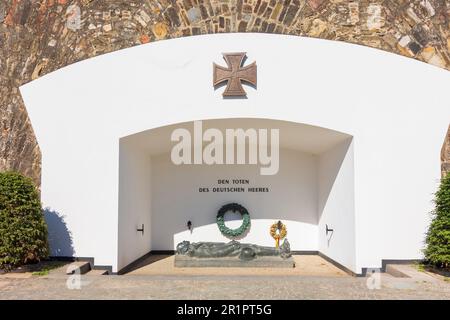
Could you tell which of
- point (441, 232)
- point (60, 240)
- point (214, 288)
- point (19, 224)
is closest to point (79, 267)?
point (60, 240)

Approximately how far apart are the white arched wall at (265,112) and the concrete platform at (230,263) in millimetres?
1471

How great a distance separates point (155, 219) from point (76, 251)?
2.92 meters

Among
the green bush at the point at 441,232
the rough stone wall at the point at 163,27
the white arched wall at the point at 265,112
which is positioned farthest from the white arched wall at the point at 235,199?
the green bush at the point at 441,232

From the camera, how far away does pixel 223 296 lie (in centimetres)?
513

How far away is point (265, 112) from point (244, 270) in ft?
9.97

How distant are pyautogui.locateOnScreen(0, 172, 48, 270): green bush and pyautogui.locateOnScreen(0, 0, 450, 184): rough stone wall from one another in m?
1.03

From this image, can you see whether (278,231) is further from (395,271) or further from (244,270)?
(395,271)

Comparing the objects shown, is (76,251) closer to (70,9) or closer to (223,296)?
(223,296)

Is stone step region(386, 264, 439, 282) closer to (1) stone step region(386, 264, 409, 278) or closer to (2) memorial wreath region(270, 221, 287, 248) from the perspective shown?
(1) stone step region(386, 264, 409, 278)

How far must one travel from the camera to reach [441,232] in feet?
20.1

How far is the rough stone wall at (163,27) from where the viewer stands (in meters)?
7.28

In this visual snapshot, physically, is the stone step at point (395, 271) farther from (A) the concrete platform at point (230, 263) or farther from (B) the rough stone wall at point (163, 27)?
(B) the rough stone wall at point (163, 27)

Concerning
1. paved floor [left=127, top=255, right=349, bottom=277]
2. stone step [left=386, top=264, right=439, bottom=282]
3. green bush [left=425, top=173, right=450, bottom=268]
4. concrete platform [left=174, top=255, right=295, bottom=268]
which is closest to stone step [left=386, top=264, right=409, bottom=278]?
stone step [left=386, top=264, right=439, bottom=282]

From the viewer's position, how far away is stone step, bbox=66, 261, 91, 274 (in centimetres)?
640
